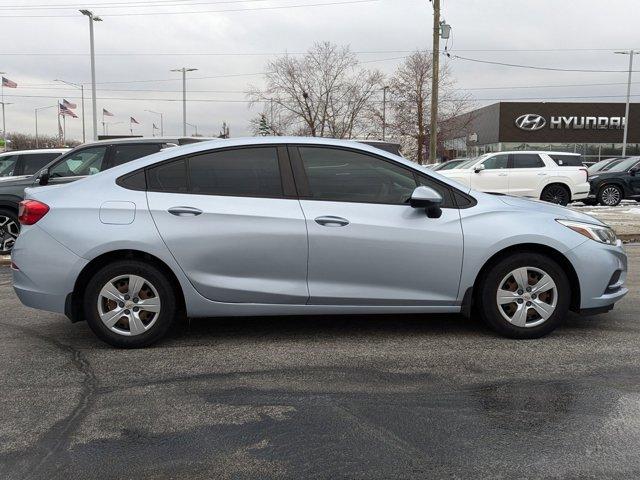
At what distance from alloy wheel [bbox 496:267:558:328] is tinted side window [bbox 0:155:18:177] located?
9566 millimetres

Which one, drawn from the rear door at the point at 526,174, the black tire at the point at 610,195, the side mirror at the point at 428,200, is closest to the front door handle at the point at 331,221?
the side mirror at the point at 428,200

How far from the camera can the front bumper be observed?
4.78 metres

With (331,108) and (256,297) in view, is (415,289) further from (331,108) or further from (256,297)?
(331,108)

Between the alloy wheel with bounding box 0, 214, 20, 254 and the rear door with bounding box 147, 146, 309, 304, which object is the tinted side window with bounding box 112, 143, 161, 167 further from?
the rear door with bounding box 147, 146, 309, 304

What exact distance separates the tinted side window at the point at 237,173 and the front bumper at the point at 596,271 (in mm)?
2481

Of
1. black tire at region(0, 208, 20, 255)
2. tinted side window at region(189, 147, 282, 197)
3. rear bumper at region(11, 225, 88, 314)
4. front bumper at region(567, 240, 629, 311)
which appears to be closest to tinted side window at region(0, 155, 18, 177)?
black tire at region(0, 208, 20, 255)

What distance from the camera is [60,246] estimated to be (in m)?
4.57

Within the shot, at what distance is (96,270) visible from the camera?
15.3 feet

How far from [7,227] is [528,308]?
8.30 m

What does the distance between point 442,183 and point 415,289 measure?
891 mm

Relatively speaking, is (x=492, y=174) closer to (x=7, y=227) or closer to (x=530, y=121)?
(x=7, y=227)

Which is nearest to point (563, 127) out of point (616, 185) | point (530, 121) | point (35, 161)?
point (530, 121)

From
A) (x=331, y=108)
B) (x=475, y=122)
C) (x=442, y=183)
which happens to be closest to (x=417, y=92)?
(x=331, y=108)

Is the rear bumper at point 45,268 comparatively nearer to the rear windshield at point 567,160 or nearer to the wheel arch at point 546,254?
the wheel arch at point 546,254
